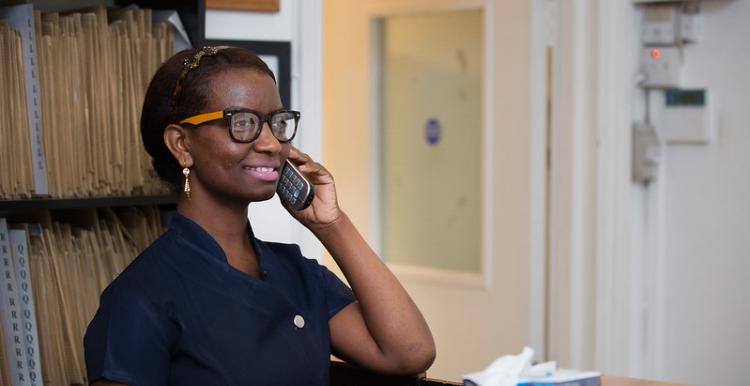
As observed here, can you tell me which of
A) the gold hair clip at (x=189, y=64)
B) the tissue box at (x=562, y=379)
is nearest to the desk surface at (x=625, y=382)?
the tissue box at (x=562, y=379)

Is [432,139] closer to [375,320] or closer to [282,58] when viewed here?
[282,58]

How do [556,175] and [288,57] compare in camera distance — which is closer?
[288,57]

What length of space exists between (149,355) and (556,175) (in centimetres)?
215

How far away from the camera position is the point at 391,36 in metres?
3.75

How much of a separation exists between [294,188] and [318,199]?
10 centimetres

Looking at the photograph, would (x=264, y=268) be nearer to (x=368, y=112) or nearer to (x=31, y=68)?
(x=31, y=68)

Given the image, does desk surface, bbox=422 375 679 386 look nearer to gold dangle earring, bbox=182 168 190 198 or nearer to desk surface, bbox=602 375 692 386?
desk surface, bbox=602 375 692 386

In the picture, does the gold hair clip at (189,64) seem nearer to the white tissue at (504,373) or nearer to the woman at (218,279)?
the woman at (218,279)

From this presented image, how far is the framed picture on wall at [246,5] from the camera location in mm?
2568

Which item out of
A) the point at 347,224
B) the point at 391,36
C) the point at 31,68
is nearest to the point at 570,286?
the point at 391,36

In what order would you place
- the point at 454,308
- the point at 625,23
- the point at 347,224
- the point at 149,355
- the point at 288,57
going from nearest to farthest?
the point at 149,355 → the point at 347,224 → the point at 288,57 → the point at 625,23 → the point at 454,308

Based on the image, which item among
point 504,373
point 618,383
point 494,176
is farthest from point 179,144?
point 494,176

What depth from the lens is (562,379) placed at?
1720 millimetres

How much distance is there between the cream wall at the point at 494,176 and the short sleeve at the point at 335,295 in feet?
5.34
